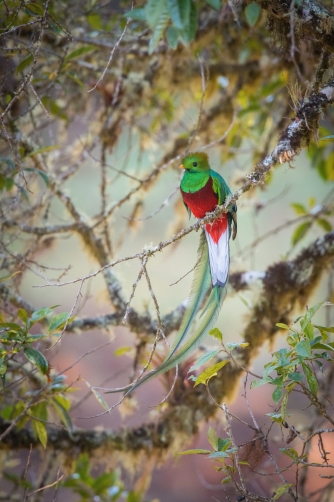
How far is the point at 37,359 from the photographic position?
5.03 feet

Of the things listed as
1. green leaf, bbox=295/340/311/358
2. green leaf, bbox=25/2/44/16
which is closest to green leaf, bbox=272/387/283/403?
green leaf, bbox=295/340/311/358

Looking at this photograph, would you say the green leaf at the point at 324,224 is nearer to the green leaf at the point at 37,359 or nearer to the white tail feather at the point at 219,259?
the white tail feather at the point at 219,259

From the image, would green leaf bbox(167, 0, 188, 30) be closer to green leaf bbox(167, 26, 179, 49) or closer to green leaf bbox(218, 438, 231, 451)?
green leaf bbox(167, 26, 179, 49)

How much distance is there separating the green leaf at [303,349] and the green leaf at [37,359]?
78 cm

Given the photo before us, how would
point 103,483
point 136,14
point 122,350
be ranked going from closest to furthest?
point 136,14
point 122,350
point 103,483

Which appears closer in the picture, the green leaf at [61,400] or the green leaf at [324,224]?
the green leaf at [61,400]

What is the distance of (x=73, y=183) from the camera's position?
18.3 feet

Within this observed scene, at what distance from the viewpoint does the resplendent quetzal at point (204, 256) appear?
1492mm

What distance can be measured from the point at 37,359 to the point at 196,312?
21.2 inches

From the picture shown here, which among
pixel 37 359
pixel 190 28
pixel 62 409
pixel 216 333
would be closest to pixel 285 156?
pixel 190 28

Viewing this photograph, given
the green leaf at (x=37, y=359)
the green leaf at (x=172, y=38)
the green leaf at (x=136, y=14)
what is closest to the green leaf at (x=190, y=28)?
the green leaf at (x=172, y=38)

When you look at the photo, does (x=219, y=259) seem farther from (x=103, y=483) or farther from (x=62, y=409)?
(x=103, y=483)

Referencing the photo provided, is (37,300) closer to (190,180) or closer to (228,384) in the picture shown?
(228,384)

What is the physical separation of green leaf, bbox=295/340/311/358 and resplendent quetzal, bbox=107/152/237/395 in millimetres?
340
